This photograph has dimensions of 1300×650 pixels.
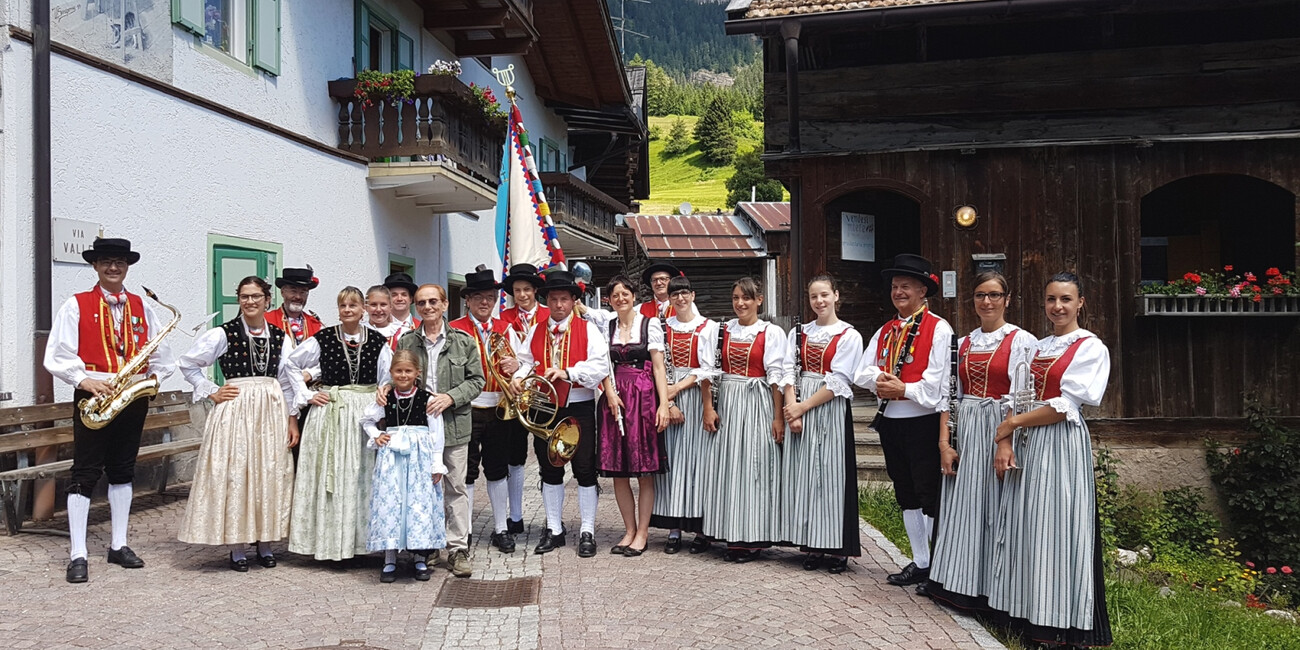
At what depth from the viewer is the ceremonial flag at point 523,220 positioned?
Answer: 8617mm

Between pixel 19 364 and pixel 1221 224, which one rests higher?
pixel 1221 224

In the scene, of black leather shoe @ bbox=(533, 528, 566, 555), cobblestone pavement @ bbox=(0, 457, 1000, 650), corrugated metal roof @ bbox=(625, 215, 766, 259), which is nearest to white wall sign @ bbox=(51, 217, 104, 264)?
cobblestone pavement @ bbox=(0, 457, 1000, 650)

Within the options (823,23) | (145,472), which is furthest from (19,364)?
(823,23)

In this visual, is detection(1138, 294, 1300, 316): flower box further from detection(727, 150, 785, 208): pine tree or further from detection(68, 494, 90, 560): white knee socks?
detection(727, 150, 785, 208): pine tree

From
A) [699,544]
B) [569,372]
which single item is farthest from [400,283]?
[699,544]

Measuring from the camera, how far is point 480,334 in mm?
6488

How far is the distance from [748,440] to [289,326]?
3161 mm

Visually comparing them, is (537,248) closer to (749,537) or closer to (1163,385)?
(749,537)

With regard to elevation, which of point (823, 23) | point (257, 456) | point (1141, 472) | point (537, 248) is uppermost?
point (823, 23)

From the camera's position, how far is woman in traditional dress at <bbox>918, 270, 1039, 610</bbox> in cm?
491

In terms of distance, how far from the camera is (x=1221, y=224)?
11852mm

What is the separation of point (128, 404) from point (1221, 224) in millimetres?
11923

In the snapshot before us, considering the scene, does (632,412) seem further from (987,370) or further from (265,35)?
(265,35)

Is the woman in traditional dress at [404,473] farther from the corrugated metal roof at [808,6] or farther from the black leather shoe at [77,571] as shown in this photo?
the corrugated metal roof at [808,6]
